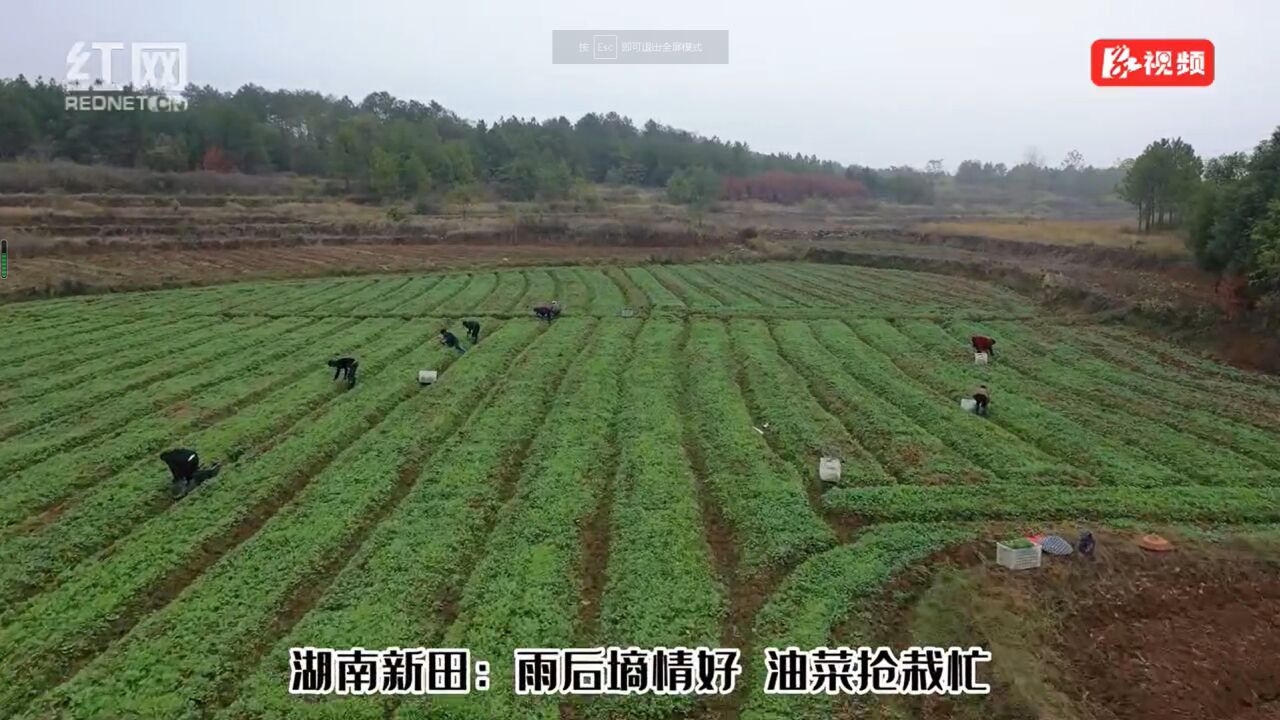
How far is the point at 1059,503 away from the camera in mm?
14070

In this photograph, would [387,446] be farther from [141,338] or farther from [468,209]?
[468,209]

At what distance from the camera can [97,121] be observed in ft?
280

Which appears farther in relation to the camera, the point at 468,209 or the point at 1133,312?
the point at 468,209

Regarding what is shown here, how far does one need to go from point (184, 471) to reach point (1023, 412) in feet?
57.4

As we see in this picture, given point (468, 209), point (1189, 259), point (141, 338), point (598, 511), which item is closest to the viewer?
point (598, 511)

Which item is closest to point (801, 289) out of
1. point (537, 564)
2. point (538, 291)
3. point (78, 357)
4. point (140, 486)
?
point (538, 291)

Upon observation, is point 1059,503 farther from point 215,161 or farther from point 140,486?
point 215,161

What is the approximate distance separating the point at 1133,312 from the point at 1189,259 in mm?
12155

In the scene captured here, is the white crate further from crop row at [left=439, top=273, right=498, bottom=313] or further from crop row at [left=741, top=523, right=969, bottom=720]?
crop row at [left=439, top=273, right=498, bottom=313]

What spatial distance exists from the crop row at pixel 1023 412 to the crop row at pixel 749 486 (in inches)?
214

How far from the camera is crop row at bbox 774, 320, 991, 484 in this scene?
15547 millimetres

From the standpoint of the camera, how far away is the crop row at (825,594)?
9094 mm

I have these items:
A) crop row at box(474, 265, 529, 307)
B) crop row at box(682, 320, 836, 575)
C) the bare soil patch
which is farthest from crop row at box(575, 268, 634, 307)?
the bare soil patch

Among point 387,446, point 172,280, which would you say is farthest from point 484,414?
point 172,280
